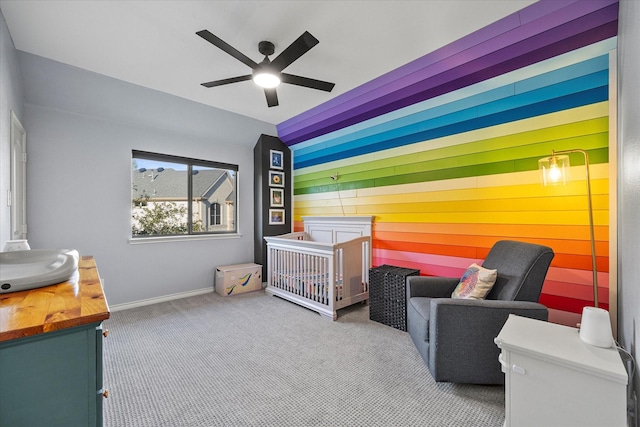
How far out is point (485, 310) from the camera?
1.80 metres

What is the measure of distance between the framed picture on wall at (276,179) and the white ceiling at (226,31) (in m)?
1.86

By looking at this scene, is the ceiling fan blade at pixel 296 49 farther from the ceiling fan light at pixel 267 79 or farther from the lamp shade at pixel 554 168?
the lamp shade at pixel 554 168

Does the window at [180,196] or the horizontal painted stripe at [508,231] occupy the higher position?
the window at [180,196]

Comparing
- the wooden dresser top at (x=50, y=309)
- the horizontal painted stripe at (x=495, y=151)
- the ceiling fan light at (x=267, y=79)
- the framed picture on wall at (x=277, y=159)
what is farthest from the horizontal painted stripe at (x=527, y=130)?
the wooden dresser top at (x=50, y=309)

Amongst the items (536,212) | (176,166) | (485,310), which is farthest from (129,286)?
(536,212)

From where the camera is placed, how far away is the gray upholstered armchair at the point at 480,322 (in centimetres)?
179

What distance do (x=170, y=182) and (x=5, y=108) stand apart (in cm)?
189

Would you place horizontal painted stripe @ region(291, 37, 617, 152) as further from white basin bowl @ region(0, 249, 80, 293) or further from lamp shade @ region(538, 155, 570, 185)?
white basin bowl @ region(0, 249, 80, 293)

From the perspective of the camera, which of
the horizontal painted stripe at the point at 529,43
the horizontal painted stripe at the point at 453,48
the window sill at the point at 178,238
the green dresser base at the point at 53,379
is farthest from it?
the window sill at the point at 178,238

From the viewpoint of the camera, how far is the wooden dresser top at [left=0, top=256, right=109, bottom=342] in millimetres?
805

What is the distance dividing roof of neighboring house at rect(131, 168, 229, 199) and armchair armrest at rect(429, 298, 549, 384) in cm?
359

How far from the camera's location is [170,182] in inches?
156

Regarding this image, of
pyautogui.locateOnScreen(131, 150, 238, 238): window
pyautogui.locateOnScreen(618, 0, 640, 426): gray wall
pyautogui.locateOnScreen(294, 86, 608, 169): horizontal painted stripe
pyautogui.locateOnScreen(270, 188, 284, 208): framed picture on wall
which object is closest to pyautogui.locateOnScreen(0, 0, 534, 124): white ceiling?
pyautogui.locateOnScreen(294, 86, 608, 169): horizontal painted stripe

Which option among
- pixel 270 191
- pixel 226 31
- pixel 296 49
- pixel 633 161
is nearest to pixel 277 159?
pixel 270 191
